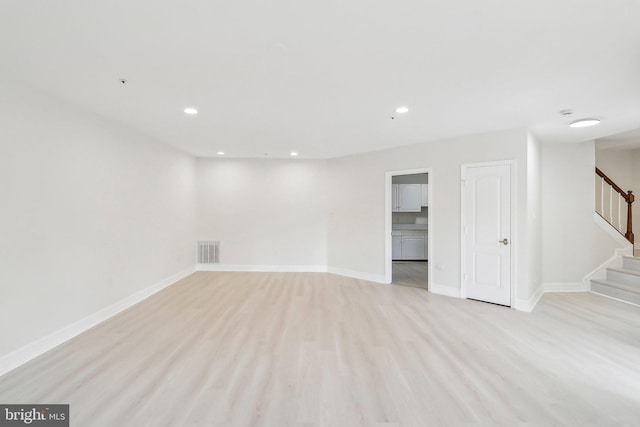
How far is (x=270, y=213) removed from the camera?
6.25 meters

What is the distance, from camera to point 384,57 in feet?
6.93

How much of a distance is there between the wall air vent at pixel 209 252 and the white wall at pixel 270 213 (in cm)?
12

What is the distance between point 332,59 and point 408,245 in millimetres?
6529

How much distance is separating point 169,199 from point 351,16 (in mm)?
4566

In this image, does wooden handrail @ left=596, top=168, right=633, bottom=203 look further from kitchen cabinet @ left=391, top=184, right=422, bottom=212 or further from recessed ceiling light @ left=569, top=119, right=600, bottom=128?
kitchen cabinet @ left=391, top=184, right=422, bottom=212

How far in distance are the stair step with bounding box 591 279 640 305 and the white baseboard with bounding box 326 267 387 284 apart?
3.53m

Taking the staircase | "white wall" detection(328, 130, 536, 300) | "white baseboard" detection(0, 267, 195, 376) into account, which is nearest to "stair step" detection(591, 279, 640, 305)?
the staircase

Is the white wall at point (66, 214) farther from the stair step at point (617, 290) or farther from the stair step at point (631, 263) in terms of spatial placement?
the stair step at point (631, 263)

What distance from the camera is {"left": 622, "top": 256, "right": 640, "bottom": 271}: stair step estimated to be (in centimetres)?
457

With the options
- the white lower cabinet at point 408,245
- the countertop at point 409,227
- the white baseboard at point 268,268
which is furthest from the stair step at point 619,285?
the white baseboard at point 268,268

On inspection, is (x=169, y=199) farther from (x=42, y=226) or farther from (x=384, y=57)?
(x=384, y=57)

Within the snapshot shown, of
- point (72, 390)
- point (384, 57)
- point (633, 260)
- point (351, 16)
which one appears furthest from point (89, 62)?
point (633, 260)

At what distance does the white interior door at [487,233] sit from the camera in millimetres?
4008

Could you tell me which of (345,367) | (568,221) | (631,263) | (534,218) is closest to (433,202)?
(534,218)
